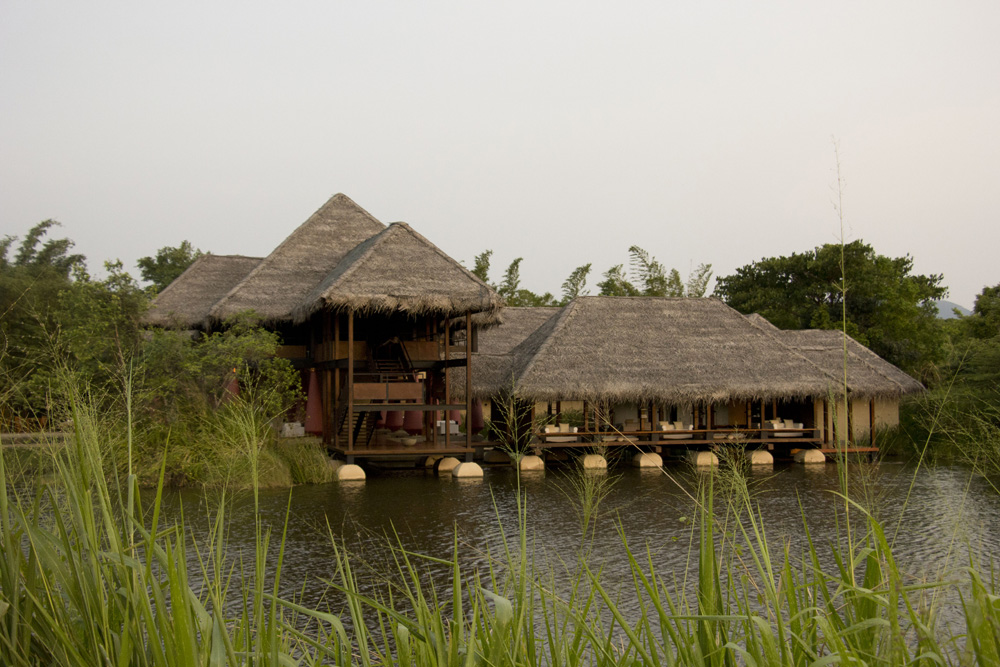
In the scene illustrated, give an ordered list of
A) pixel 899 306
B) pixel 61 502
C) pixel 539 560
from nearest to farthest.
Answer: pixel 61 502
pixel 539 560
pixel 899 306

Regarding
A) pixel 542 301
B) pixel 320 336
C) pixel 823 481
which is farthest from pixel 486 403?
pixel 542 301

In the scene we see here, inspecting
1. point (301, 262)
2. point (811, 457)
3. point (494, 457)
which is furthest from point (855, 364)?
point (301, 262)

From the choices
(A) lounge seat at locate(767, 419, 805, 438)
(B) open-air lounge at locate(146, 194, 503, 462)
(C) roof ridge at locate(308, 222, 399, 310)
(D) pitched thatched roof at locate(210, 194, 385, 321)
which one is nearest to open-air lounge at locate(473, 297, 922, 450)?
(A) lounge seat at locate(767, 419, 805, 438)

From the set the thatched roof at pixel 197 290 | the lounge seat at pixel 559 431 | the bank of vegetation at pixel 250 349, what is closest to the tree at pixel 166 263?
the bank of vegetation at pixel 250 349

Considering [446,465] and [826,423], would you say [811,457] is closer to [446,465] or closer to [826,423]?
[826,423]

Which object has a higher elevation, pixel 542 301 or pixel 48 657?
pixel 542 301

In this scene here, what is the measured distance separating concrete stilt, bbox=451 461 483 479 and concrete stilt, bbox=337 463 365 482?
1.42m

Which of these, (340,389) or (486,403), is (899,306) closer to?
(486,403)

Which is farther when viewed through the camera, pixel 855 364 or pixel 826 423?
pixel 855 364

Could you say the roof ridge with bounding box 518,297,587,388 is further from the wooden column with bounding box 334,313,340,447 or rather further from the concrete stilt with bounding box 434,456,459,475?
the wooden column with bounding box 334,313,340,447

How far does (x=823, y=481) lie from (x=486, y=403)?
27.4ft

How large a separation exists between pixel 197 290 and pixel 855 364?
13.6 metres

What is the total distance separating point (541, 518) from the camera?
969 centimetres

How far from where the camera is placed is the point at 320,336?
632 inches
